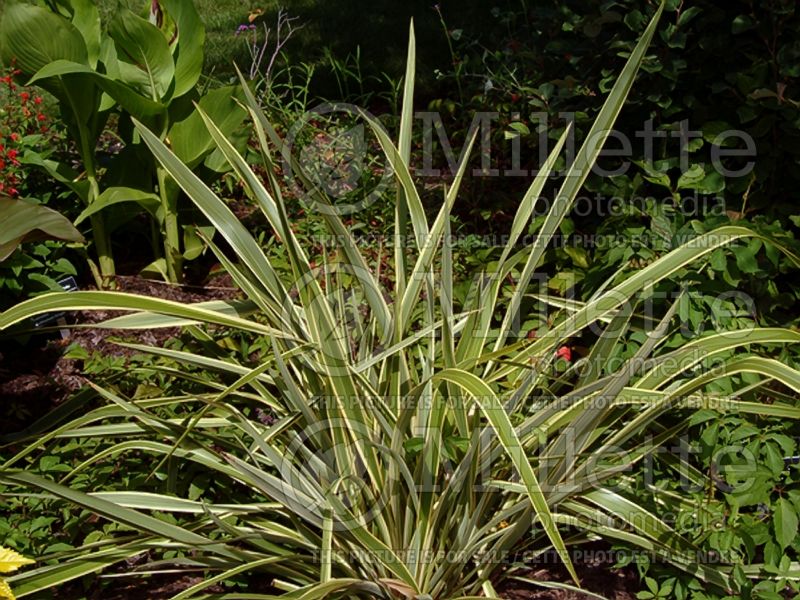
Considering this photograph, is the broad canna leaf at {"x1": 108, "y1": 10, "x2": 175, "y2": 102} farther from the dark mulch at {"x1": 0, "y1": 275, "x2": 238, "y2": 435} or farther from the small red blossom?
the small red blossom

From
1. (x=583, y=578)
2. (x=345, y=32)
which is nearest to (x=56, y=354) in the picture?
(x=583, y=578)

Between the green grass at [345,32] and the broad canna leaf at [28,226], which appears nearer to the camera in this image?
the broad canna leaf at [28,226]

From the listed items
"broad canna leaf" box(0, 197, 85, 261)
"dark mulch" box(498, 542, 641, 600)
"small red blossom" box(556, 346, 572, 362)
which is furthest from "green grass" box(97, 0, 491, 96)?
"dark mulch" box(498, 542, 641, 600)

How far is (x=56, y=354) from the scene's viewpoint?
10.6ft

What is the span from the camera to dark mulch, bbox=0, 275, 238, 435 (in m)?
3.02

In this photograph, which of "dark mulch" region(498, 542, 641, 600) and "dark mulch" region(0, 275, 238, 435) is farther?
"dark mulch" region(0, 275, 238, 435)

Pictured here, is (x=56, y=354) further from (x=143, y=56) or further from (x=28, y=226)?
(x=143, y=56)

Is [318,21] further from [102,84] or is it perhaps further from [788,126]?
[788,126]

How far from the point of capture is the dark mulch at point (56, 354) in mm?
3023

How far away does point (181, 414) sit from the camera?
2.74 meters

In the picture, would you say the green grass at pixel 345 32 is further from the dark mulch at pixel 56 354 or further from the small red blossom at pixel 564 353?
the small red blossom at pixel 564 353

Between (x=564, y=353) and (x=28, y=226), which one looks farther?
(x=564, y=353)

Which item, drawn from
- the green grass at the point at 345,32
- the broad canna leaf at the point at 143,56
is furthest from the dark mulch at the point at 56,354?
the green grass at the point at 345,32

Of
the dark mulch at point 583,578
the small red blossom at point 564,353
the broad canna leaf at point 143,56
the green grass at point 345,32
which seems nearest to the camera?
the dark mulch at point 583,578
